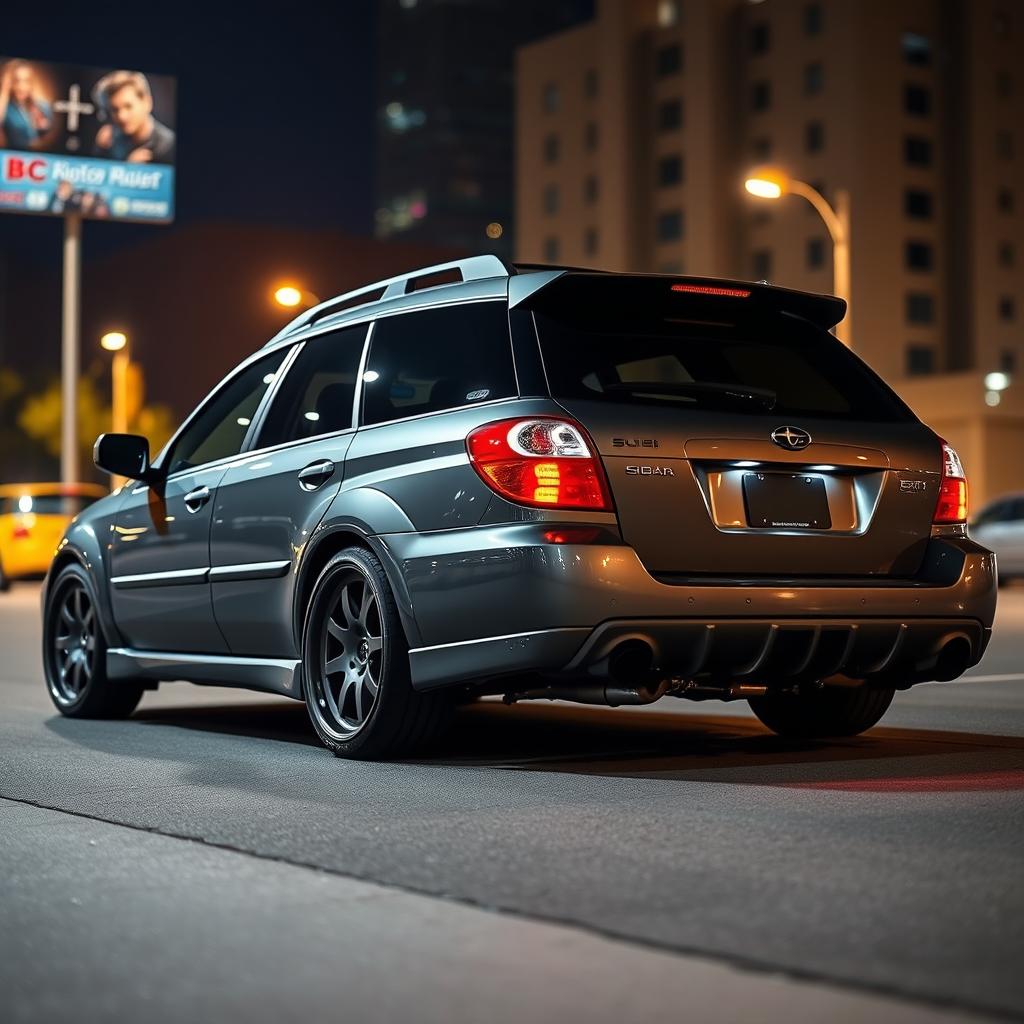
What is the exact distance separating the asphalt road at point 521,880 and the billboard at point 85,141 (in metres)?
41.8

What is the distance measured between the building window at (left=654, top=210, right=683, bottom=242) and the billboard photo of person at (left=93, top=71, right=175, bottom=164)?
3493 centimetres

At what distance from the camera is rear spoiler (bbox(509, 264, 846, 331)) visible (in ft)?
22.5

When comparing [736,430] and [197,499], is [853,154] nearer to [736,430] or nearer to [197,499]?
[197,499]

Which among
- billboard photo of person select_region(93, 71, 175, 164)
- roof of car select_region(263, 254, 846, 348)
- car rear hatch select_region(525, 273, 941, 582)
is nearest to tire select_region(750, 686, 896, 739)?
car rear hatch select_region(525, 273, 941, 582)

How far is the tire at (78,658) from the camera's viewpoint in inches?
364

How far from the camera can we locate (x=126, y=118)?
1895 inches

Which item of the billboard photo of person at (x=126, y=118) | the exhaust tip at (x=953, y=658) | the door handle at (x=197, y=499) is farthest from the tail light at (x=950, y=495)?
the billboard photo of person at (x=126, y=118)

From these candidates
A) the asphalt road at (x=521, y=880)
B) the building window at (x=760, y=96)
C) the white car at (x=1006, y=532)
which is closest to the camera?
the asphalt road at (x=521, y=880)

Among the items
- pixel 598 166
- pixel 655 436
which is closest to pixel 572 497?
pixel 655 436

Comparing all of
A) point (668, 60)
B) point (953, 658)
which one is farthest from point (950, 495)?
point (668, 60)

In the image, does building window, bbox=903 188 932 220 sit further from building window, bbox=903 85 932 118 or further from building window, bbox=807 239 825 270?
building window, bbox=807 239 825 270

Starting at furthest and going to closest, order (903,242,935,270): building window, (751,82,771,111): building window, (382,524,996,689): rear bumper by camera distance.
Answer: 1. (751,82,771,111): building window
2. (903,242,935,270): building window
3. (382,524,996,689): rear bumper

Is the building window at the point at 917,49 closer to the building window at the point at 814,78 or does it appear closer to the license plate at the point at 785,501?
the building window at the point at 814,78

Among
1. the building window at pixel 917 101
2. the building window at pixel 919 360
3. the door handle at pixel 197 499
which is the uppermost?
the building window at pixel 917 101
